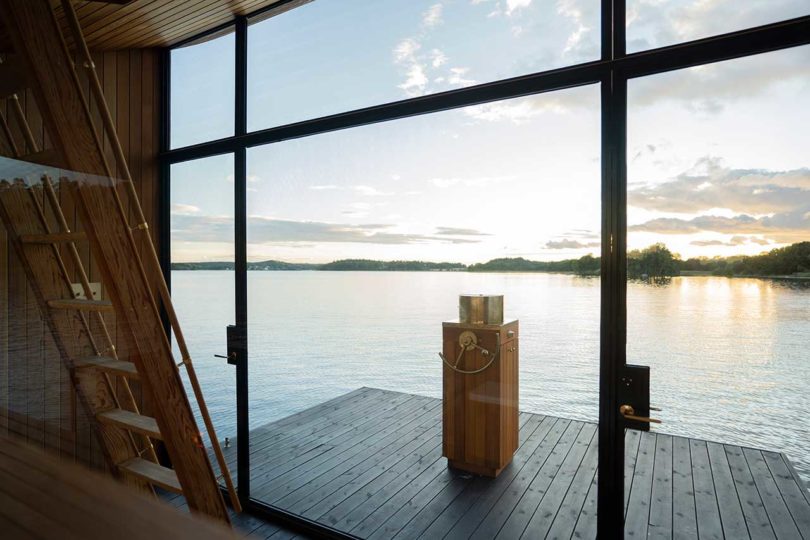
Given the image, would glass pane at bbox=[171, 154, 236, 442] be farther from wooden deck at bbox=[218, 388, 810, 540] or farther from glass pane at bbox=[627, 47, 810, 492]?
glass pane at bbox=[627, 47, 810, 492]

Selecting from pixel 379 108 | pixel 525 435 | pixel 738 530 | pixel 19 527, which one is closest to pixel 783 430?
pixel 738 530

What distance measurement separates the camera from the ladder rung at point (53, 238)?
189 cm

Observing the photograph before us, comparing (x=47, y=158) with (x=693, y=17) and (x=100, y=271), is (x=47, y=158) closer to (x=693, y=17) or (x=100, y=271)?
(x=100, y=271)

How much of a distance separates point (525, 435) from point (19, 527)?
188cm

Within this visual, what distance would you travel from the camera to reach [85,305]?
1.94 metres

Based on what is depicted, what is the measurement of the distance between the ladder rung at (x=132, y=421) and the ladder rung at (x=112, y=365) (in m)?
0.23

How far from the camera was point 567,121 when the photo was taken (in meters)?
1.93

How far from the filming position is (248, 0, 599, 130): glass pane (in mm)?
1946

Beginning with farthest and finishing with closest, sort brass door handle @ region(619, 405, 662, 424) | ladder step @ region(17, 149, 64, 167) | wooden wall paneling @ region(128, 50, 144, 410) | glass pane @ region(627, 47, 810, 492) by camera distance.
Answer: wooden wall paneling @ region(128, 50, 144, 410) → ladder step @ region(17, 149, 64, 167) → brass door handle @ region(619, 405, 662, 424) → glass pane @ region(627, 47, 810, 492)

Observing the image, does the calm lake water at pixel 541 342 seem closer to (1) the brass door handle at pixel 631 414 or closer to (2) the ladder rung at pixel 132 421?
(1) the brass door handle at pixel 631 414

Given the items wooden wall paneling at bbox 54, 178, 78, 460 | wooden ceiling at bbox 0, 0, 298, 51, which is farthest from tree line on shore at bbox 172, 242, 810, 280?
wooden wall paneling at bbox 54, 178, 78, 460

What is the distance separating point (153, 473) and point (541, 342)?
1782mm

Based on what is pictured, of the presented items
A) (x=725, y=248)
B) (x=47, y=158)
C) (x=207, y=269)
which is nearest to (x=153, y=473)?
(x=207, y=269)

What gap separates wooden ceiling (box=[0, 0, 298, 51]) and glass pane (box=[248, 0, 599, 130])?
221 millimetres
